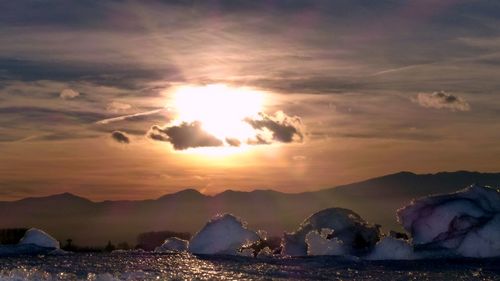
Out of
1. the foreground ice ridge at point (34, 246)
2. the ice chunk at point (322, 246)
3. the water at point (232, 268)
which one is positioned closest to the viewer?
the water at point (232, 268)

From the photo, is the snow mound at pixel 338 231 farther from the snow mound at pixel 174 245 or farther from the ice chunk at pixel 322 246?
the snow mound at pixel 174 245

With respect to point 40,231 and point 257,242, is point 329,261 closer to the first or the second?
point 257,242

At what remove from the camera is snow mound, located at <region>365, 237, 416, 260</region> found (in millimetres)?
39344

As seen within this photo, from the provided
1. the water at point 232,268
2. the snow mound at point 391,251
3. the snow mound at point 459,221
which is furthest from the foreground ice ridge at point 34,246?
the snow mound at point 459,221

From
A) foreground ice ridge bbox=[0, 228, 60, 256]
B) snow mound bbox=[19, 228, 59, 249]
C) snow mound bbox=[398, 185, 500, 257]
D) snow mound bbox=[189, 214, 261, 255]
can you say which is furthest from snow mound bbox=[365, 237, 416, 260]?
snow mound bbox=[19, 228, 59, 249]

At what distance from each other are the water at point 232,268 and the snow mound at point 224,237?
2.55 meters

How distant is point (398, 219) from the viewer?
44.1m

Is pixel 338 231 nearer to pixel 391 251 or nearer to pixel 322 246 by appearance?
pixel 322 246

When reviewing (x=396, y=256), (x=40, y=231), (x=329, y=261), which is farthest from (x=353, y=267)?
(x=40, y=231)

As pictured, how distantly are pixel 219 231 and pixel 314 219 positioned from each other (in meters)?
5.01

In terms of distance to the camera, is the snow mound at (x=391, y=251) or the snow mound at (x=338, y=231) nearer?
the snow mound at (x=391, y=251)

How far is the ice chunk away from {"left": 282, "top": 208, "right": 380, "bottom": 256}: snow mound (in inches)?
33.1

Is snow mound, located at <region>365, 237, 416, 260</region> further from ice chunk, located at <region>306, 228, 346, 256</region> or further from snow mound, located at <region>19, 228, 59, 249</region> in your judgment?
snow mound, located at <region>19, 228, 59, 249</region>

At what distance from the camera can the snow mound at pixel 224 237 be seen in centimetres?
4209
